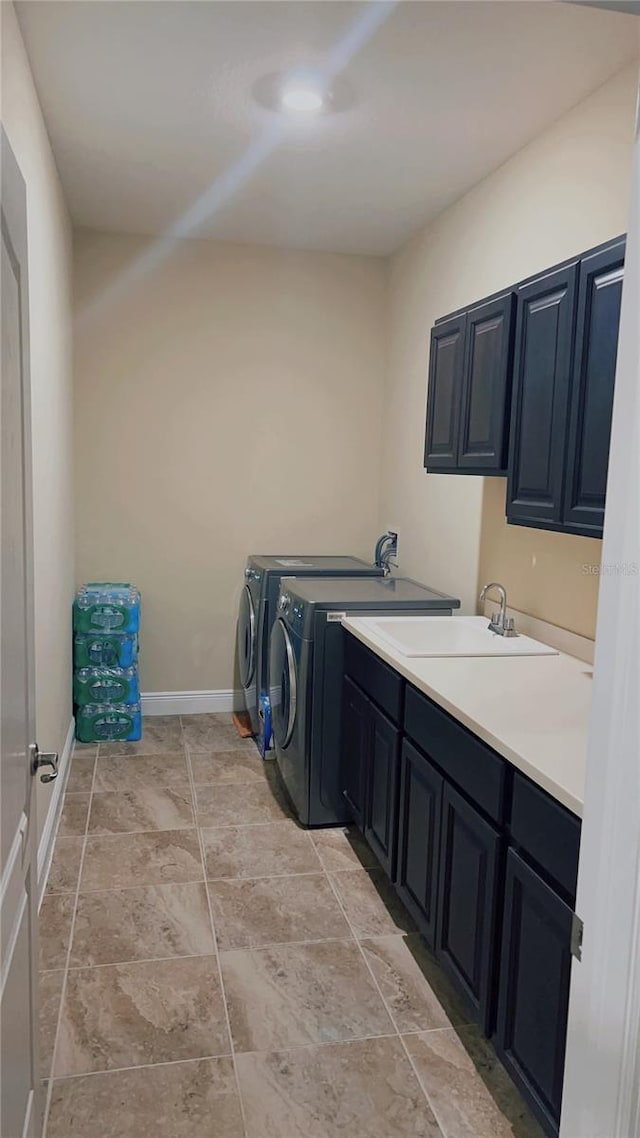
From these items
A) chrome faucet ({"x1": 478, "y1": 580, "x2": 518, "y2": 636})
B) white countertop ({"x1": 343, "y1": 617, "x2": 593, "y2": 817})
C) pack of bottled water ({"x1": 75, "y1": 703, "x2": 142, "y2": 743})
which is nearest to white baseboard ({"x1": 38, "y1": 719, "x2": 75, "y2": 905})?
pack of bottled water ({"x1": 75, "y1": 703, "x2": 142, "y2": 743})

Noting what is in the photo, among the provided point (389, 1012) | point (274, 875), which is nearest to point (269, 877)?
point (274, 875)

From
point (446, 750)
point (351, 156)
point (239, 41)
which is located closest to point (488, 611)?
point (446, 750)

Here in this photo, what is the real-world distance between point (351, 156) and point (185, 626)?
255 cm

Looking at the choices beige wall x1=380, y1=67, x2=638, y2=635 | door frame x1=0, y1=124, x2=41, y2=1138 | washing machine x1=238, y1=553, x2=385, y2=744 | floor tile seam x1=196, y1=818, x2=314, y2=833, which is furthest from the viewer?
washing machine x1=238, y1=553, x2=385, y2=744

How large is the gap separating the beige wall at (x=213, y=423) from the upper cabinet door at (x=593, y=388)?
2704mm

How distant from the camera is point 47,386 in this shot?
299cm

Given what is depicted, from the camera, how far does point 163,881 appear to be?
2.81 m

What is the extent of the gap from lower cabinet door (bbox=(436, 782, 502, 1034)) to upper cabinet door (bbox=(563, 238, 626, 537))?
2.43 ft

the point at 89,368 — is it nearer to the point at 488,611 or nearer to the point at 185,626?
the point at 185,626

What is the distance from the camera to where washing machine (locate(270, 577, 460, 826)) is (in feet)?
10.1

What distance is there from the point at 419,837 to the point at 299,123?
2.36 meters

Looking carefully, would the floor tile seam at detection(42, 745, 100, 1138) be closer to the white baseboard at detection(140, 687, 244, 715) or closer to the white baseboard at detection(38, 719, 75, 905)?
the white baseboard at detection(38, 719, 75, 905)

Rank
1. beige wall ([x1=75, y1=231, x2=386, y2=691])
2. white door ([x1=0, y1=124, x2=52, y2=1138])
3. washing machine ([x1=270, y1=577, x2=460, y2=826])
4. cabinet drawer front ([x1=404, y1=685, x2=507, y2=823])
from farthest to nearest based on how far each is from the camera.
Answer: beige wall ([x1=75, y1=231, x2=386, y2=691]), washing machine ([x1=270, y1=577, x2=460, y2=826]), cabinet drawer front ([x1=404, y1=685, x2=507, y2=823]), white door ([x1=0, y1=124, x2=52, y2=1138])

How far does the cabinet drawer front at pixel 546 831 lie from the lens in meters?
1.46
